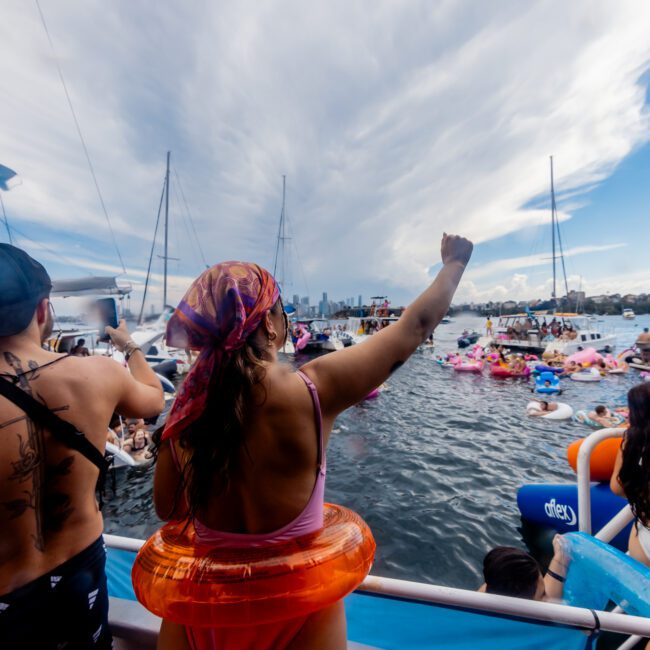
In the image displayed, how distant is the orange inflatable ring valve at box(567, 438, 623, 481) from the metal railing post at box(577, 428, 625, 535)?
31 cm

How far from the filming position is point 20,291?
1.41 meters

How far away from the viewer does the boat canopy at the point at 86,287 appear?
1532 cm

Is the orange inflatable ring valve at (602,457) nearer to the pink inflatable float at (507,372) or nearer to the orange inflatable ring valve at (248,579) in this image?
the orange inflatable ring valve at (248,579)

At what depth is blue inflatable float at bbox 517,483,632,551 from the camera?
412cm

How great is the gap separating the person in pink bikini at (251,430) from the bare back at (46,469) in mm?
547

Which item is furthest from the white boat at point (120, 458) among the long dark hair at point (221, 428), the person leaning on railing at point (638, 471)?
the person leaning on railing at point (638, 471)

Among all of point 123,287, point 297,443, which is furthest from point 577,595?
point 123,287

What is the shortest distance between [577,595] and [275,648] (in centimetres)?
253

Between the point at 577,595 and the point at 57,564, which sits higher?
the point at 57,564

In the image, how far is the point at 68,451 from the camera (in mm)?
1439

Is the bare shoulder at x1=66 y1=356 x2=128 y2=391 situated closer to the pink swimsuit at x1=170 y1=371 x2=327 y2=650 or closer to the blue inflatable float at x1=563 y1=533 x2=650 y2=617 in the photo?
the pink swimsuit at x1=170 y1=371 x2=327 y2=650

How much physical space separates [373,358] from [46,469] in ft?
4.37

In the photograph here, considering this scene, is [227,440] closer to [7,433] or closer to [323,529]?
[323,529]

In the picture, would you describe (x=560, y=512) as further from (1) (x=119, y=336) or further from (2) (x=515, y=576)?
(1) (x=119, y=336)
